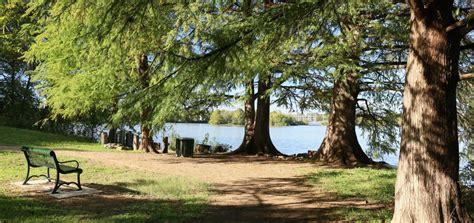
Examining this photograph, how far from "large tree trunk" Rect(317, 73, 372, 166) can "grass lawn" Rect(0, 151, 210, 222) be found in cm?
673

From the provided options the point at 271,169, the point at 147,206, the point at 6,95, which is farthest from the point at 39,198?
the point at 6,95

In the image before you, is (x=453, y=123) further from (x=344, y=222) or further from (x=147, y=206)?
(x=147, y=206)

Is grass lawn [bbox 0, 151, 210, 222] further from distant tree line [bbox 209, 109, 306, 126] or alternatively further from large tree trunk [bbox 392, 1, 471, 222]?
distant tree line [bbox 209, 109, 306, 126]

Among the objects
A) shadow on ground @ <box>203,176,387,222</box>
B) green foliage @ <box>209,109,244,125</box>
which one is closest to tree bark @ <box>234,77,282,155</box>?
green foliage @ <box>209,109,244,125</box>

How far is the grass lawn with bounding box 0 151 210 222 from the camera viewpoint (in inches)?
259

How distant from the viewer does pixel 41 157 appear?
854 cm

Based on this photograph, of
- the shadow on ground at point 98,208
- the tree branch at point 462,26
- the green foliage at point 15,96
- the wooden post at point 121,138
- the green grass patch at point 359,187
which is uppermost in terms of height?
the green foliage at point 15,96

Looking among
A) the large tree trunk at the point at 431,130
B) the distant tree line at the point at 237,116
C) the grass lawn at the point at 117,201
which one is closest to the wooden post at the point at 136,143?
the distant tree line at the point at 237,116

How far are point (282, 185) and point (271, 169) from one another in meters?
3.37

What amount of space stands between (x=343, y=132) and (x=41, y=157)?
10362mm

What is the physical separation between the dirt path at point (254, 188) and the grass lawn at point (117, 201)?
0.54 m

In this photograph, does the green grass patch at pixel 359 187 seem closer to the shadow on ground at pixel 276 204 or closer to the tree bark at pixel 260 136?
the shadow on ground at pixel 276 204

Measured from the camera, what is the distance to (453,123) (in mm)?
5598

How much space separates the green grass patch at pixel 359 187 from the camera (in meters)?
7.02
